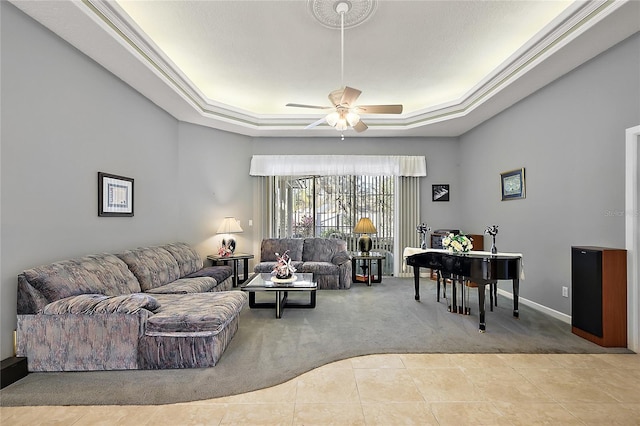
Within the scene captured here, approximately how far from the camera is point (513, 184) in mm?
4957

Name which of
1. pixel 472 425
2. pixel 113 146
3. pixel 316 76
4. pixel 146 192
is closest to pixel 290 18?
pixel 316 76

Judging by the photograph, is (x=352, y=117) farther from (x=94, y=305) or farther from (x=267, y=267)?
(x=267, y=267)

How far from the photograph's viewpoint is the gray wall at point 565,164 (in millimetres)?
3273

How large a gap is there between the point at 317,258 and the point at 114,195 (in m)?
3.52

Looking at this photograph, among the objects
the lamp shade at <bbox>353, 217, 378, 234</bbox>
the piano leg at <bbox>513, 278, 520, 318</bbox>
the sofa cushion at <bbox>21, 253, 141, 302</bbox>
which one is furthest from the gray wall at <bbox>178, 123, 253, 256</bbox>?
the piano leg at <bbox>513, 278, 520, 318</bbox>

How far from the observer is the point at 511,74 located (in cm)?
406

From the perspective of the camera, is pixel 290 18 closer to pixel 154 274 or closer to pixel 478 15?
pixel 478 15

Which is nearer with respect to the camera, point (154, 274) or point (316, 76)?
point (154, 274)

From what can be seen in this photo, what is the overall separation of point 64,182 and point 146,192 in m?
1.52

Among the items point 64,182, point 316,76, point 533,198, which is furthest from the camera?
point 316,76

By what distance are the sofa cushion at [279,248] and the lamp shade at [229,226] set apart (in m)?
0.68

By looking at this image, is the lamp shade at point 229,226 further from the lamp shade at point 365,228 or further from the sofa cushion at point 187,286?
the lamp shade at point 365,228

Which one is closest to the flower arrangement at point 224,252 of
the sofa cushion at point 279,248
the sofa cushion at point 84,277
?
the sofa cushion at point 279,248

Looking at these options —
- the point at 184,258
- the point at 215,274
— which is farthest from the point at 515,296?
the point at 184,258
